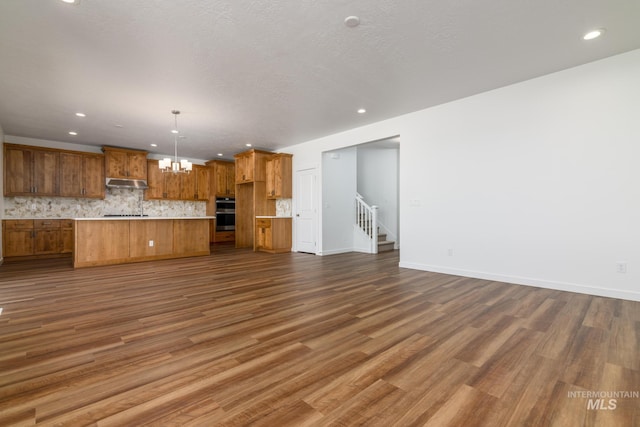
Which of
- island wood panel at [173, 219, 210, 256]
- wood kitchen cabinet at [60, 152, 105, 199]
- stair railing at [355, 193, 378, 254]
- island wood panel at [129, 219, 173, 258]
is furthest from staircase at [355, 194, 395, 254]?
wood kitchen cabinet at [60, 152, 105, 199]

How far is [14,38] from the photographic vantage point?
2.86 m

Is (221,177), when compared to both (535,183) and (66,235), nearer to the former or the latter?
(66,235)

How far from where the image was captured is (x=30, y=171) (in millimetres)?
6629

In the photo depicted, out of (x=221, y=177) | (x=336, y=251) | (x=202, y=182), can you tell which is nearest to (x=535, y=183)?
(x=336, y=251)

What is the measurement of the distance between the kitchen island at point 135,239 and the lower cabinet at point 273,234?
4.44 ft

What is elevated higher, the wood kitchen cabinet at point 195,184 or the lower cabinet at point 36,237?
the wood kitchen cabinet at point 195,184

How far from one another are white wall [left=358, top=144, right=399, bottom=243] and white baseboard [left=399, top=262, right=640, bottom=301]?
3.26 m

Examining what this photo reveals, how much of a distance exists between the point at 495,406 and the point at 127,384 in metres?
2.07

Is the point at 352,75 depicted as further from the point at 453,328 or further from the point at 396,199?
the point at 396,199

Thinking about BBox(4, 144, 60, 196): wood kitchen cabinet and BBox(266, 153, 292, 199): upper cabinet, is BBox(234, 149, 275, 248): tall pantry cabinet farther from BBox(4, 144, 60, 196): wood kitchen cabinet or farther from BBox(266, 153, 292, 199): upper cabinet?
BBox(4, 144, 60, 196): wood kitchen cabinet

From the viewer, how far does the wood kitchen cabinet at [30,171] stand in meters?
6.39

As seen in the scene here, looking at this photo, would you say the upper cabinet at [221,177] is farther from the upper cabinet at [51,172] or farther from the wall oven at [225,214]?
the upper cabinet at [51,172]

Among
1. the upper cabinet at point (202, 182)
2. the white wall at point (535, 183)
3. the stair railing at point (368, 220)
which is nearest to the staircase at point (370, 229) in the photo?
the stair railing at point (368, 220)

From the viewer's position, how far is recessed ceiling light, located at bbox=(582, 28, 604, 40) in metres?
2.83
